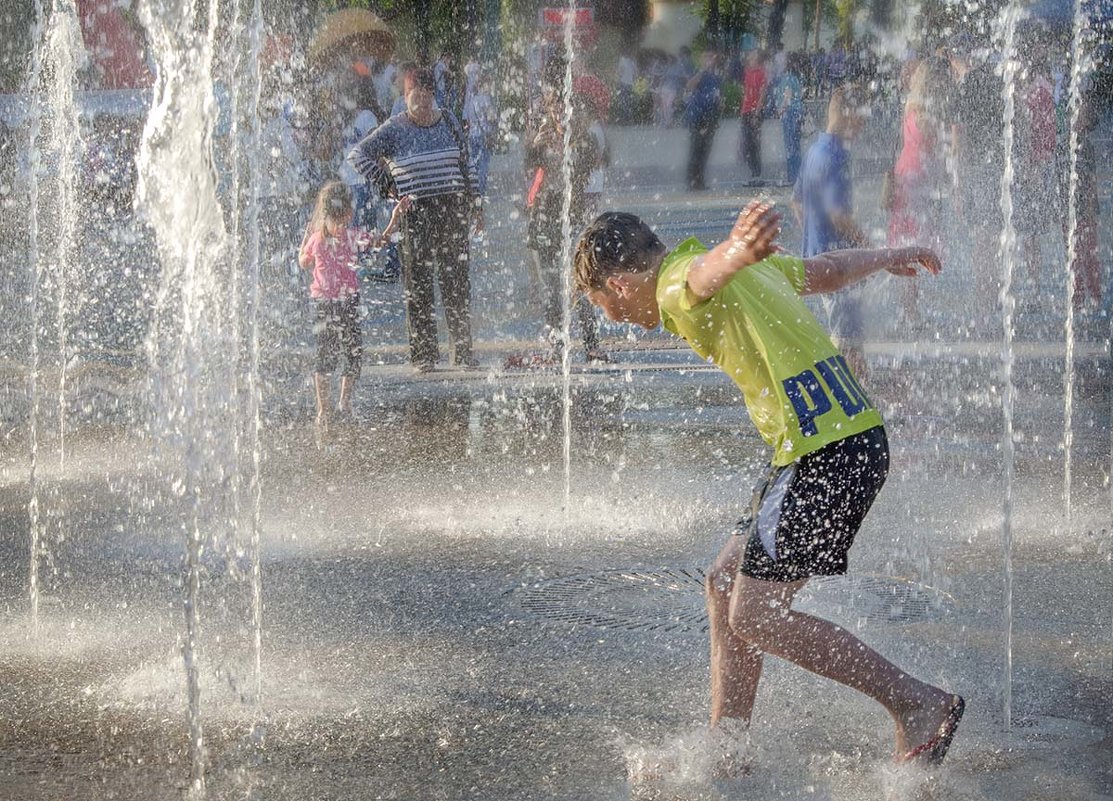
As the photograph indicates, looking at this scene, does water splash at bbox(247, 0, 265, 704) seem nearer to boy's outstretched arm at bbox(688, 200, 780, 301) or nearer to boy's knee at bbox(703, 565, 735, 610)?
boy's knee at bbox(703, 565, 735, 610)

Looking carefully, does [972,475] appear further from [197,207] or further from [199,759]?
[199,759]

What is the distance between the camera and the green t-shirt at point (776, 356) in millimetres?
3246

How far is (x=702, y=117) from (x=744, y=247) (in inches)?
713

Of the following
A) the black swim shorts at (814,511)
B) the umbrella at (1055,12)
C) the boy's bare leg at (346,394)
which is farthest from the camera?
the umbrella at (1055,12)

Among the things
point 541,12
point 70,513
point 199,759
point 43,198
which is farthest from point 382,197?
point 541,12

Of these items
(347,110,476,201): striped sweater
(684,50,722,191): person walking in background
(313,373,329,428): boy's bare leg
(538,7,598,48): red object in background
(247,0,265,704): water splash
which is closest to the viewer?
(247,0,265,704): water splash

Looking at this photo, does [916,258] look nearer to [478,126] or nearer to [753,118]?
[478,126]

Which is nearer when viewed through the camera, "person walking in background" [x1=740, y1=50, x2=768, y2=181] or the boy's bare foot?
the boy's bare foot

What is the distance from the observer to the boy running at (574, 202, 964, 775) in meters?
3.25

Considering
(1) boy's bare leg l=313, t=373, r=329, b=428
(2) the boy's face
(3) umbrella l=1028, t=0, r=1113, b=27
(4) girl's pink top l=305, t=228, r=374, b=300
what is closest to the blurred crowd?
(4) girl's pink top l=305, t=228, r=374, b=300

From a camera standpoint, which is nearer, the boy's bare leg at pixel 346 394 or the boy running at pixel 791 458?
the boy running at pixel 791 458

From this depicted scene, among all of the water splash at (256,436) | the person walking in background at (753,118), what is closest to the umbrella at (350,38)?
the water splash at (256,436)

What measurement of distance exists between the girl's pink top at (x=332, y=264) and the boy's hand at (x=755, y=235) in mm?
5305

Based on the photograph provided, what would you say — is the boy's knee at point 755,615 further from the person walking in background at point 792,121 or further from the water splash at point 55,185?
the person walking in background at point 792,121
